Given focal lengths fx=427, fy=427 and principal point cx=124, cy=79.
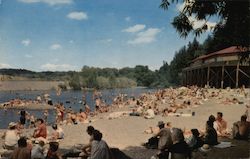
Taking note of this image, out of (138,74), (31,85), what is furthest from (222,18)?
(31,85)

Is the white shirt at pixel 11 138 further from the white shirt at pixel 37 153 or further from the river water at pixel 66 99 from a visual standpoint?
the river water at pixel 66 99

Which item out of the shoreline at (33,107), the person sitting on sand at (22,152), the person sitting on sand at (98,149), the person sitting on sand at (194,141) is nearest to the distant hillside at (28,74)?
the shoreline at (33,107)

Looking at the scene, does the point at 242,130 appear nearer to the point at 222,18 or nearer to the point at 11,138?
the point at 222,18

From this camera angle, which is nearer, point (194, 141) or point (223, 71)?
point (194, 141)

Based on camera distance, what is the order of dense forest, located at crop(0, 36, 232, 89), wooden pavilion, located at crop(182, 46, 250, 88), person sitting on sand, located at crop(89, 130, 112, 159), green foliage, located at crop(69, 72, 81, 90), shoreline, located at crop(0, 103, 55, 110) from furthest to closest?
green foliage, located at crop(69, 72, 81, 90), dense forest, located at crop(0, 36, 232, 89), shoreline, located at crop(0, 103, 55, 110), wooden pavilion, located at crop(182, 46, 250, 88), person sitting on sand, located at crop(89, 130, 112, 159)

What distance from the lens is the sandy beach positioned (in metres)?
13.2

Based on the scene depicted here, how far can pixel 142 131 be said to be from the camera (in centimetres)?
1900

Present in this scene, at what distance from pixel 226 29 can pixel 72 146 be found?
287 inches

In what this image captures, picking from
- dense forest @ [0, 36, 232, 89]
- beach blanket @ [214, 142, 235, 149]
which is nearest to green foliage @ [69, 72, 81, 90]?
dense forest @ [0, 36, 232, 89]

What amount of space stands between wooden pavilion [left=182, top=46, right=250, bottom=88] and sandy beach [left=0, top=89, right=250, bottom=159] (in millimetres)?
10170

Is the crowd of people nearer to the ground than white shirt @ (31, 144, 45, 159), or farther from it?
farther from it

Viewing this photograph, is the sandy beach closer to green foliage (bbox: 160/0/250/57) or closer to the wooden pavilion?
green foliage (bbox: 160/0/250/57)

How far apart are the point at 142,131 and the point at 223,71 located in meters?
24.7

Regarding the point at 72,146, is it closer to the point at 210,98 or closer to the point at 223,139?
the point at 223,139
